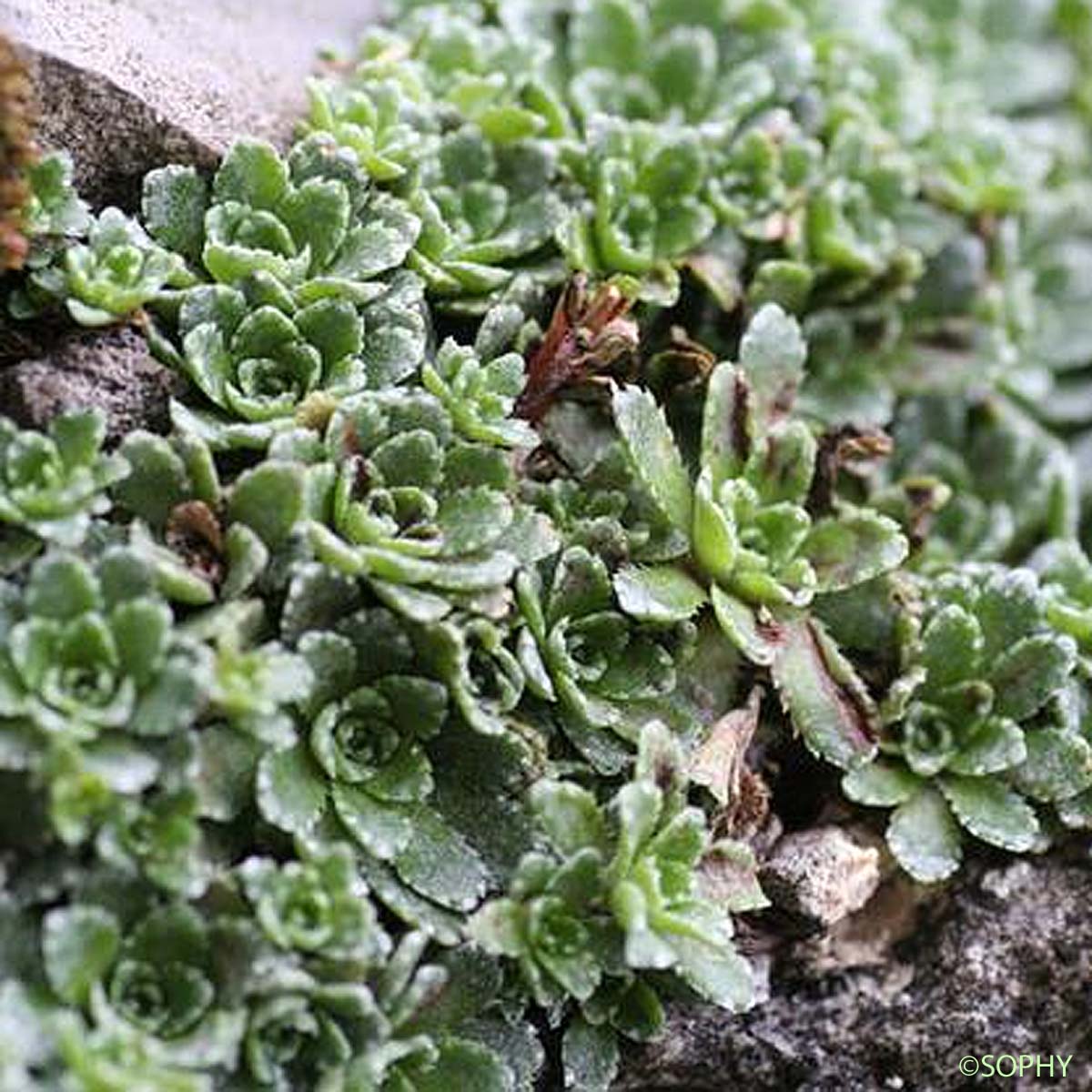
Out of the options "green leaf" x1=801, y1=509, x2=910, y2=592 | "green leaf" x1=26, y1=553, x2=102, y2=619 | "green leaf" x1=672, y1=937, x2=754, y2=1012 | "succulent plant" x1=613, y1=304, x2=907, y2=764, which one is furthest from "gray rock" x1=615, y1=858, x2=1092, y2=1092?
"green leaf" x1=26, y1=553, x2=102, y2=619

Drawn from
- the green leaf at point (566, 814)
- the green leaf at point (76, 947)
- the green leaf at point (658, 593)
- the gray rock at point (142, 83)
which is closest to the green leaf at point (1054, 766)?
the green leaf at point (658, 593)

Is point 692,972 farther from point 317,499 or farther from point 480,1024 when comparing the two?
point 317,499

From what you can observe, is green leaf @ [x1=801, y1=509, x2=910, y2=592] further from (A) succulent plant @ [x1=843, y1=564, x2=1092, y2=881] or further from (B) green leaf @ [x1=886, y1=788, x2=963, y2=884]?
(B) green leaf @ [x1=886, y1=788, x2=963, y2=884]

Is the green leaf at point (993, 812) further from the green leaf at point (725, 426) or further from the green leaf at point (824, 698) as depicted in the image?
the green leaf at point (725, 426)

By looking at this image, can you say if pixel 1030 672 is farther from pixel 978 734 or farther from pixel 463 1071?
pixel 463 1071

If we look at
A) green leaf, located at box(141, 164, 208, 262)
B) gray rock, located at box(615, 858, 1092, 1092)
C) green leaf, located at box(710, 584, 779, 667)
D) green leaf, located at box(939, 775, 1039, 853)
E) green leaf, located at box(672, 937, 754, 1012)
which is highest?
green leaf, located at box(141, 164, 208, 262)

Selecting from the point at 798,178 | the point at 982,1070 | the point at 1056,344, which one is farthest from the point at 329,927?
the point at 1056,344
